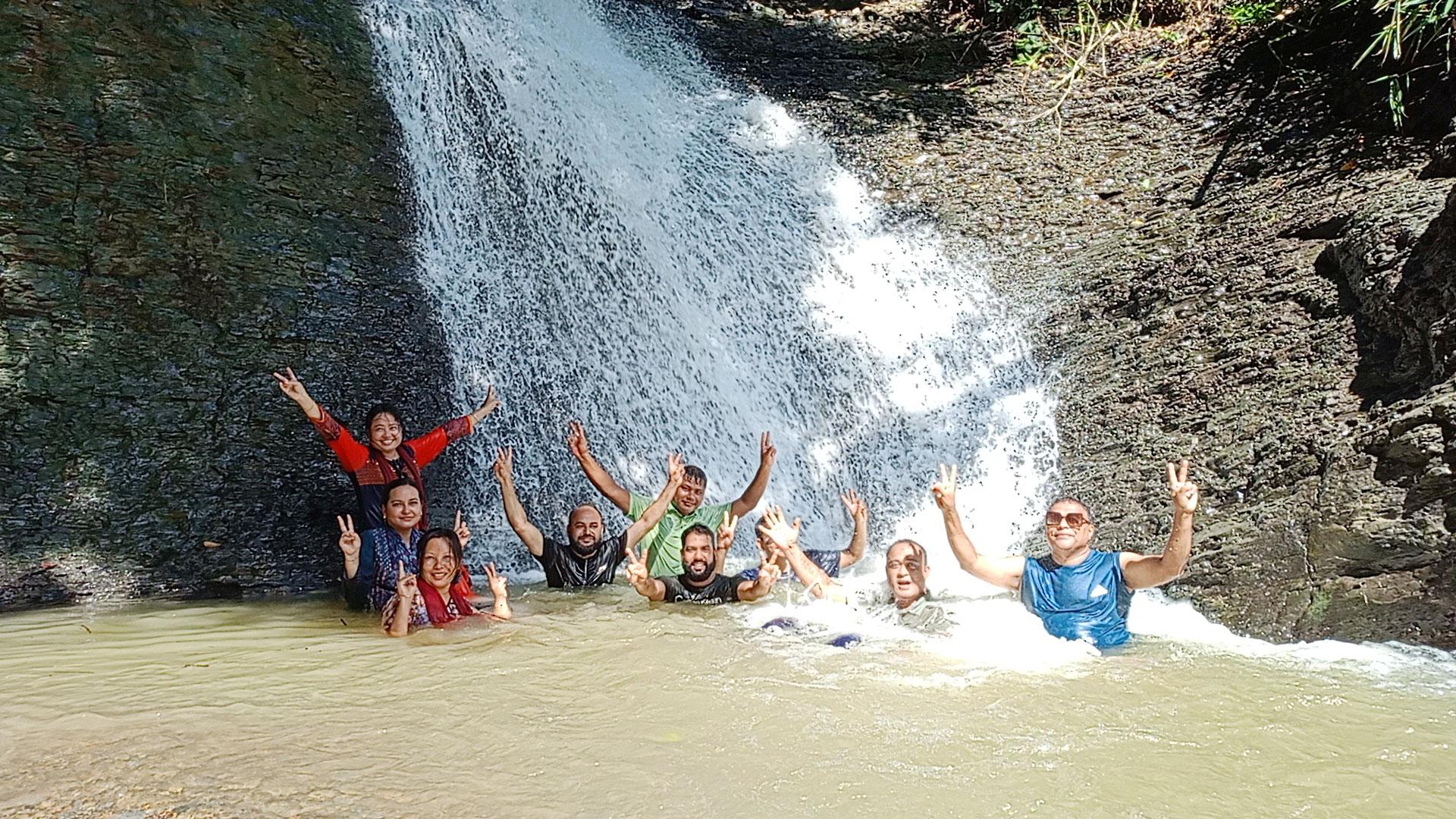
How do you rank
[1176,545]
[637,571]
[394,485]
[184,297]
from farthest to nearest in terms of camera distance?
[184,297] → [394,485] → [637,571] → [1176,545]

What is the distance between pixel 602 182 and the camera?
355 inches

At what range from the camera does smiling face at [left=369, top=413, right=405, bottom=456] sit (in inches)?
235

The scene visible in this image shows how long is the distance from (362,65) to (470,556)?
3.77 meters

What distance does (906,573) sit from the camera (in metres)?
5.14

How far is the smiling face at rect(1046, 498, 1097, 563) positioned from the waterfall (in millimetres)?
2244

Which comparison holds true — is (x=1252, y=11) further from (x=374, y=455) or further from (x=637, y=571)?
(x=374, y=455)

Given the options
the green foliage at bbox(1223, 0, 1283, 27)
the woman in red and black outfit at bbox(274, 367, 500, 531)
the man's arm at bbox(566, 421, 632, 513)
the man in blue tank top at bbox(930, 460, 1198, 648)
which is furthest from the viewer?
the green foliage at bbox(1223, 0, 1283, 27)

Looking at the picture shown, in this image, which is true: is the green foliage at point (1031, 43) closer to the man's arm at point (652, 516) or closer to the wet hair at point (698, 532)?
the man's arm at point (652, 516)

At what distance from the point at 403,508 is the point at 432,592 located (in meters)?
0.60

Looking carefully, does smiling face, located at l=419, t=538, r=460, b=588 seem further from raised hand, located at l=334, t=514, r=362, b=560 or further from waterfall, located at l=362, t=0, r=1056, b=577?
waterfall, located at l=362, t=0, r=1056, b=577

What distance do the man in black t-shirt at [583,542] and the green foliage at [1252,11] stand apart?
7.87 meters

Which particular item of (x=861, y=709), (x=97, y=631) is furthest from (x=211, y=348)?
(x=861, y=709)

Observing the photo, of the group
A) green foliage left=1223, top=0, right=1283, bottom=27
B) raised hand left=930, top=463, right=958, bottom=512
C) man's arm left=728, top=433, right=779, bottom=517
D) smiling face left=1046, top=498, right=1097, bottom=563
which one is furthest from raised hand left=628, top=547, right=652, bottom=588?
green foliage left=1223, top=0, right=1283, bottom=27

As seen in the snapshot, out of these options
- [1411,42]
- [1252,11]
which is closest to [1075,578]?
[1411,42]
